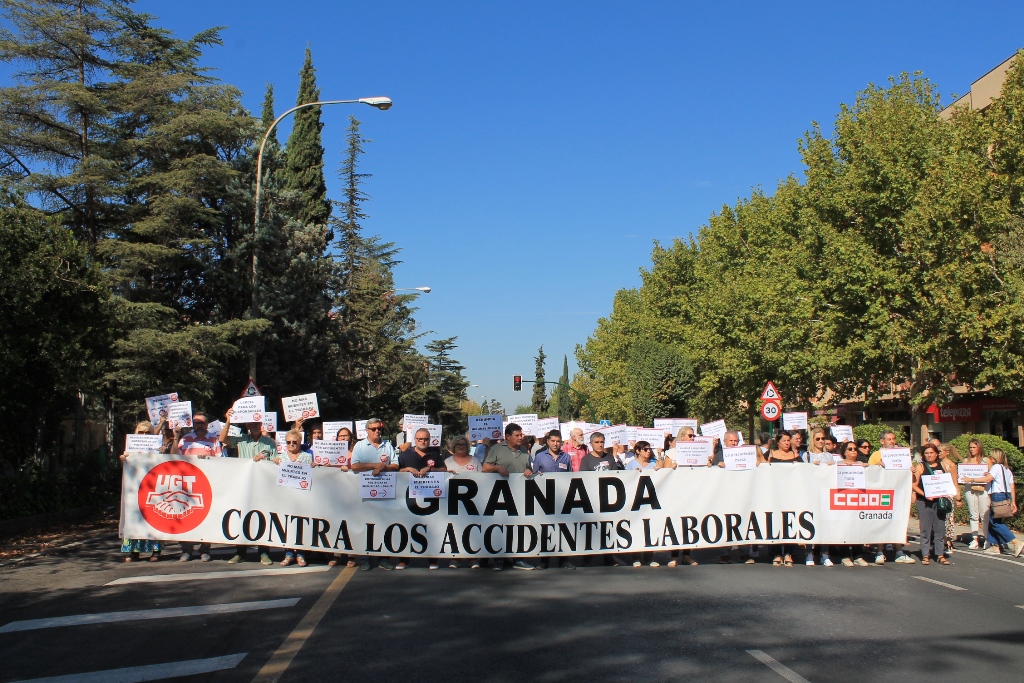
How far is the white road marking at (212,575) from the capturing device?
10.5 metres

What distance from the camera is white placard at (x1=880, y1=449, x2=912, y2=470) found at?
42.2 ft

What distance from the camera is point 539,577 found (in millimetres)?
11133

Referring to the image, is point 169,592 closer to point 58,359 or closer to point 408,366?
point 58,359

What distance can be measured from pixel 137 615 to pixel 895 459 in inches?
375

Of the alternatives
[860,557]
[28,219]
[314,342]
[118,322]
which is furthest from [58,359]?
[314,342]

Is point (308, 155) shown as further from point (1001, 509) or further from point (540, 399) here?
point (540, 399)

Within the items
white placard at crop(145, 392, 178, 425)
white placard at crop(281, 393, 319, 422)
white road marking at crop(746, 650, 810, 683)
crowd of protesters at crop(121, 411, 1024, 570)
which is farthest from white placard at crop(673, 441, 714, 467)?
white placard at crop(145, 392, 178, 425)

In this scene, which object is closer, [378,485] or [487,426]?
[378,485]

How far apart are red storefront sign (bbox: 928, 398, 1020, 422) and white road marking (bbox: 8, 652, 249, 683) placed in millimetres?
36421

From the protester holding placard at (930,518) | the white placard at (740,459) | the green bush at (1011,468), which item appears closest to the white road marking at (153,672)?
the white placard at (740,459)

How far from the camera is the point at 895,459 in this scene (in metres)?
12.9

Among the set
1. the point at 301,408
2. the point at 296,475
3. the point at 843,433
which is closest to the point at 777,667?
the point at 296,475

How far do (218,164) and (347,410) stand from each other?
Answer: 16.6 metres

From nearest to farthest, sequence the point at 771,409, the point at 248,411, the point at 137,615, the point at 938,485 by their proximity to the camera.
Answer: the point at 137,615
the point at 938,485
the point at 248,411
the point at 771,409
